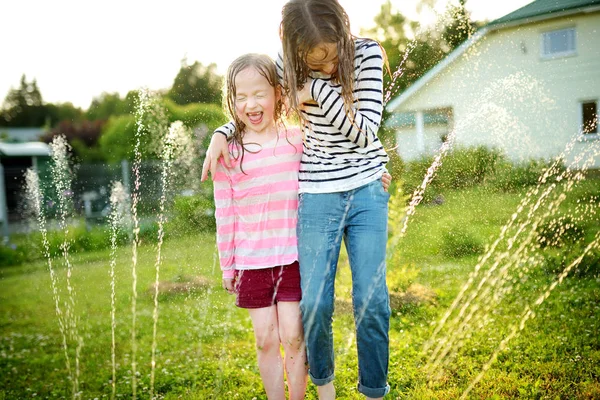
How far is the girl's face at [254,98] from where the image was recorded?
8.35 feet

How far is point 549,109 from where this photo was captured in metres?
5.54

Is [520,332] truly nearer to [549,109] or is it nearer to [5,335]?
[549,109]

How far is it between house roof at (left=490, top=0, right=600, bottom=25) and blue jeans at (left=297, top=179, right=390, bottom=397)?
3.39m

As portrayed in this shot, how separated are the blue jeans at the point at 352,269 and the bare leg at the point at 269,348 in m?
0.18

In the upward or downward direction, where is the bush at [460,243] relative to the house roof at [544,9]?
downward

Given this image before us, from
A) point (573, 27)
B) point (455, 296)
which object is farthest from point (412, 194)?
point (573, 27)

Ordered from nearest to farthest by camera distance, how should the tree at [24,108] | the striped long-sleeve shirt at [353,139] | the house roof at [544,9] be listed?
the striped long-sleeve shirt at [353,139]
the house roof at [544,9]
the tree at [24,108]

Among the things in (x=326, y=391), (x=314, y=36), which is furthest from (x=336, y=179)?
(x=326, y=391)

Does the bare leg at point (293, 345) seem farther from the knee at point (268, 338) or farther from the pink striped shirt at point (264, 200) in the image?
the pink striped shirt at point (264, 200)

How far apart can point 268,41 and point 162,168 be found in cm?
388

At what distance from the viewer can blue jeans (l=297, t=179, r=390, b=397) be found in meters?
2.40

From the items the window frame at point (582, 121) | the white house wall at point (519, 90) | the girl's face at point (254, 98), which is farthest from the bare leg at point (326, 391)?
the window frame at point (582, 121)

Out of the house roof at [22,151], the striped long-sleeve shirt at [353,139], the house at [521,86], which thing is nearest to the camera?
the striped long-sleeve shirt at [353,139]

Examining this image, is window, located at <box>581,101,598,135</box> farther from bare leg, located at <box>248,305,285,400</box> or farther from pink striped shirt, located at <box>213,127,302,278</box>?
bare leg, located at <box>248,305,285,400</box>
